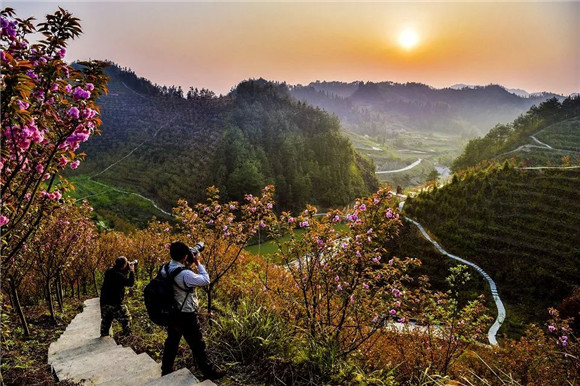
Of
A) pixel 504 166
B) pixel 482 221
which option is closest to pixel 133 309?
pixel 482 221

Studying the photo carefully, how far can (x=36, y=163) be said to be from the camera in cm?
345

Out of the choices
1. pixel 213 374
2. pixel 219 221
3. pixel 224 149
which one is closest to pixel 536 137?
pixel 224 149

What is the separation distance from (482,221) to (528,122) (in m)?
39.4

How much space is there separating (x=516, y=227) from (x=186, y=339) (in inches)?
1046

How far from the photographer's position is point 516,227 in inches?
952

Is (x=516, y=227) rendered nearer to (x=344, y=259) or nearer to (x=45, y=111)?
(x=344, y=259)

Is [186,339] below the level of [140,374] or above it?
above

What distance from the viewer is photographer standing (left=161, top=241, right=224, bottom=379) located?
4.00 meters

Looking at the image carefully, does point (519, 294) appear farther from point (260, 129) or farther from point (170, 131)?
point (170, 131)

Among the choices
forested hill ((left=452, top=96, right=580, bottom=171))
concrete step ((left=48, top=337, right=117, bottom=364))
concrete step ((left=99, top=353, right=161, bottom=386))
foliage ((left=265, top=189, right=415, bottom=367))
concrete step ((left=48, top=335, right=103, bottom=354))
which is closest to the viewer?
concrete step ((left=99, top=353, right=161, bottom=386))

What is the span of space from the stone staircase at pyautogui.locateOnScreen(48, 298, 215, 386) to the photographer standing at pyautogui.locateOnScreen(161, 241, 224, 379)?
23 centimetres

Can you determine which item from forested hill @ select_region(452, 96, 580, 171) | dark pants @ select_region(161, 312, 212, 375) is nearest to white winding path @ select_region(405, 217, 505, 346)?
dark pants @ select_region(161, 312, 212, 375)

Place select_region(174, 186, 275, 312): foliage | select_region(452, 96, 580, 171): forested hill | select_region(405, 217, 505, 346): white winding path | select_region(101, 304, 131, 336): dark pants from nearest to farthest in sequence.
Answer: select_region(101, 304, 131, 336): dark pants < select_region(174, 186, 275, 312): foliage < select_region(405, 217, 505, 346): white winding path < select_region(452, 96, 580, 171): forested hill

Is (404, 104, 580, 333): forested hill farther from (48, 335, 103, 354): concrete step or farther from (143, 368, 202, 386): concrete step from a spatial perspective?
(48, 335, 103, 354): concrete step
